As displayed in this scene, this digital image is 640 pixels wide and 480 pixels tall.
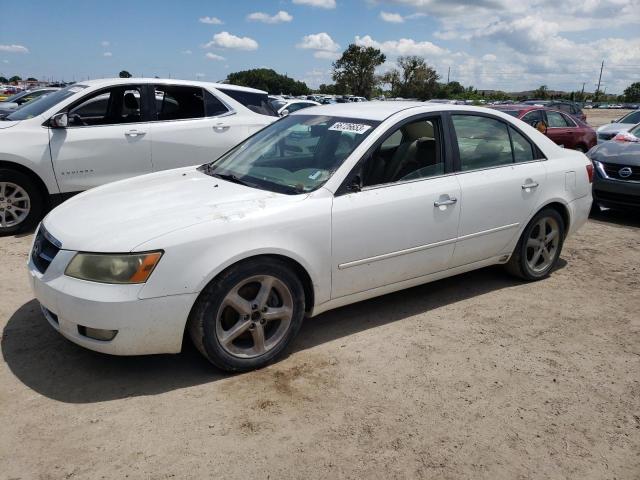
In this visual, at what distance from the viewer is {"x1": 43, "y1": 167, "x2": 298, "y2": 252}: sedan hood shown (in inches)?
122

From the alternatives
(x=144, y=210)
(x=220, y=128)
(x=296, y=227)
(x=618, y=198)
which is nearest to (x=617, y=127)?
(x=618, y=198)

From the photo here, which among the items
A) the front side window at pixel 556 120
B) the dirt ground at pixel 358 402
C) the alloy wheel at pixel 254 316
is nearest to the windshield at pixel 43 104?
the dirt ground at pixel 358 402

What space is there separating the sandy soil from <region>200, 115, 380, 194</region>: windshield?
3.70ft

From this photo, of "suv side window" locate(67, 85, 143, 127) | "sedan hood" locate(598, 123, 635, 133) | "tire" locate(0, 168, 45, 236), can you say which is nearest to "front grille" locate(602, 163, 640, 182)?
"suv side window" locate(67, 85, 143, 127)

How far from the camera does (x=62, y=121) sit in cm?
605

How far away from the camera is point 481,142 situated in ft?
14.7

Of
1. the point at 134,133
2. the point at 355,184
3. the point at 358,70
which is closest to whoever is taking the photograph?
the point at 355,184

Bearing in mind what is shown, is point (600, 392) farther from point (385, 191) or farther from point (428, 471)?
point (385, 191)

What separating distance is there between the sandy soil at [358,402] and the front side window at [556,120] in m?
10.2

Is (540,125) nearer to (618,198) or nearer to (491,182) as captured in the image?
(618,198)

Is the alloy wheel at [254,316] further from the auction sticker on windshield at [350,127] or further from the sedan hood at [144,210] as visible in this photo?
the auction sticker on windshield at [350,127]

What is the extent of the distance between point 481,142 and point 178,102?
4.07m

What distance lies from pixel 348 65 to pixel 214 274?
74.1m

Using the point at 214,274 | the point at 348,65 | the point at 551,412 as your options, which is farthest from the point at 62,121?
the point at 348,65
